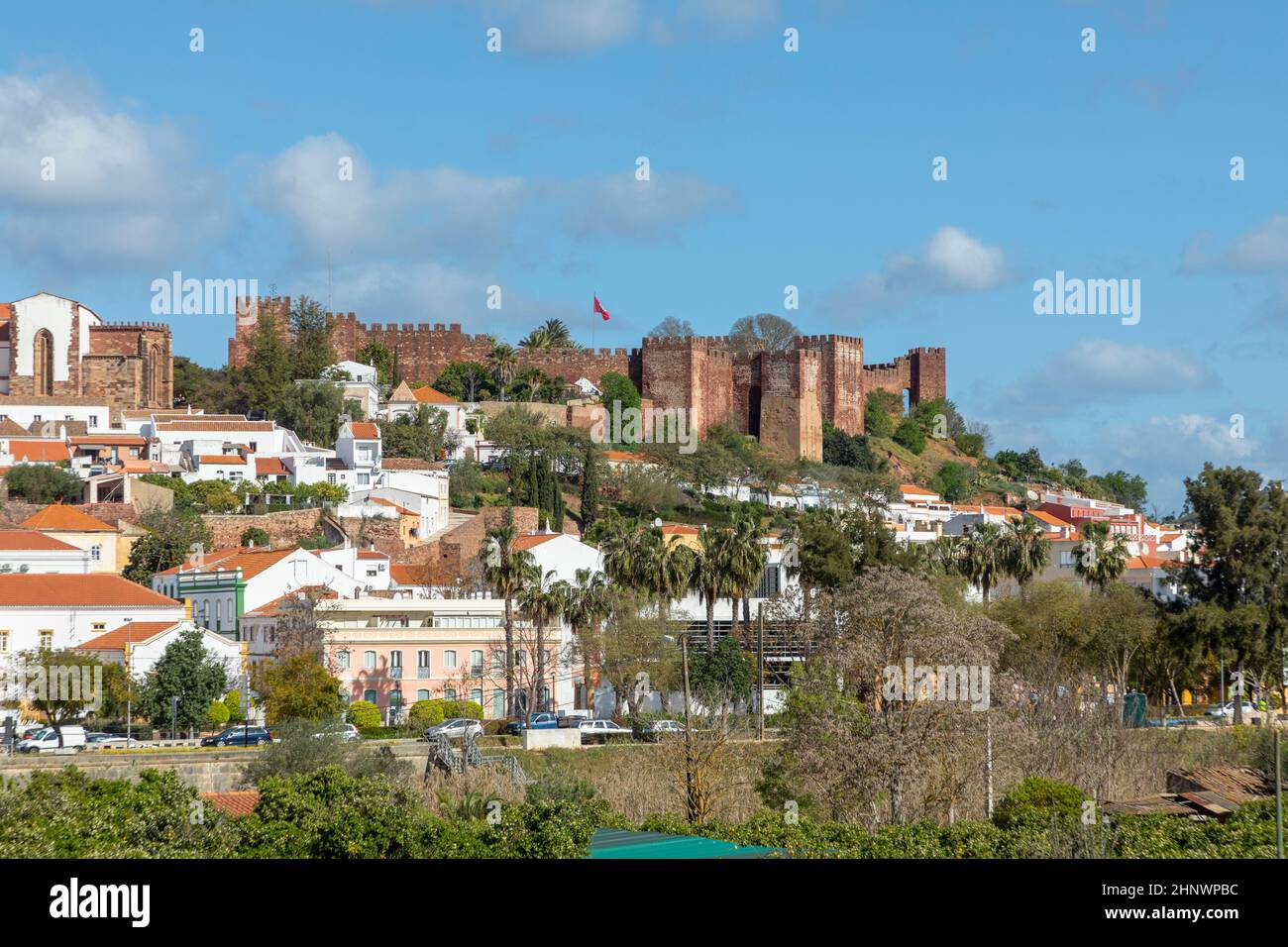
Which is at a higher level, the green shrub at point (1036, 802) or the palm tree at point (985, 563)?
the palm tree at point (985, 563)

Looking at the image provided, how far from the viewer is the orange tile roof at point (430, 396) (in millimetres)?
90812

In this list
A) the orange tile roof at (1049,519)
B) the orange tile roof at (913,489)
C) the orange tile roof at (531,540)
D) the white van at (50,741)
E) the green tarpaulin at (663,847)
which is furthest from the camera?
the orange tile roof at (913,489)

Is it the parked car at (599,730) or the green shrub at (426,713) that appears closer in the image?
the parked car at (599,730)

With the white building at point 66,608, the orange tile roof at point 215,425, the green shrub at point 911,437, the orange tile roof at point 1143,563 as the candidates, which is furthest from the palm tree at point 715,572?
the green shrub at point 911,437

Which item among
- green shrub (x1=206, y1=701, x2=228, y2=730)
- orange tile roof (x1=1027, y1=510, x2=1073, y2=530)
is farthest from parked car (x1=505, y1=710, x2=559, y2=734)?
orange tile roof (x1=1027, y1=510, x2=1073, y2=530)

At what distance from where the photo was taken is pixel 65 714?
42.3 m

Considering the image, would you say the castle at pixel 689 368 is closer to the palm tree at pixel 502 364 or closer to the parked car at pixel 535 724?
the palm tree at pixel 502 364

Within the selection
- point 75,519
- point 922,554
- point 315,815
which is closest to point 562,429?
point 75,519

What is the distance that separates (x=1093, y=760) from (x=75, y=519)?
40.8m

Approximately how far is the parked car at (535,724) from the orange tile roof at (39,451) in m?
37.5

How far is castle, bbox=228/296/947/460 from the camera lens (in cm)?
9775

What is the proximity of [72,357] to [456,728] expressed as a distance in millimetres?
51225
